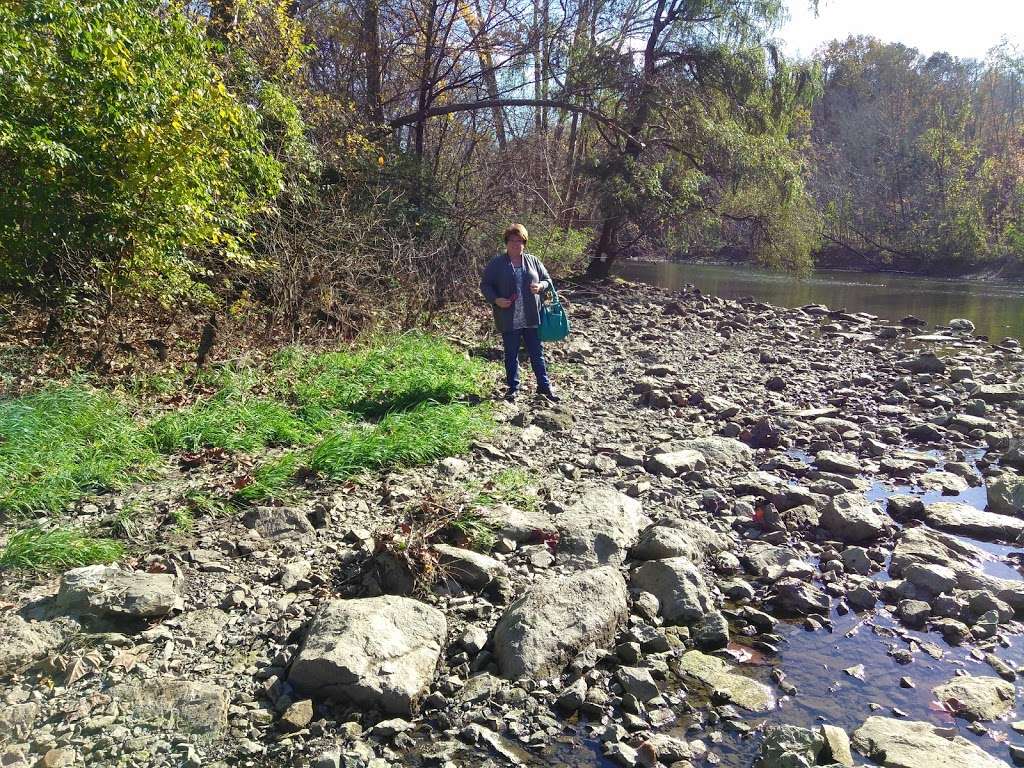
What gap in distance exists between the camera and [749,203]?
20.4 metres

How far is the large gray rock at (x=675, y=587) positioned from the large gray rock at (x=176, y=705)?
92.6 inches

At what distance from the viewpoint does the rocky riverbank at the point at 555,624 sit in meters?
3.15

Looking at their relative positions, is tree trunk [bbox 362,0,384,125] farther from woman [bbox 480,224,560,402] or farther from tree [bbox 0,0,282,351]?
woman [bbox 480,224,560,402]

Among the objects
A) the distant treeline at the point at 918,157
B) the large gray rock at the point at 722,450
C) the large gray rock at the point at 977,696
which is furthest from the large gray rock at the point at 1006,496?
the distant treeline at the point at 918,157

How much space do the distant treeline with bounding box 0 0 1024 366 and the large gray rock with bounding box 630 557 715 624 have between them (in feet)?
18.6

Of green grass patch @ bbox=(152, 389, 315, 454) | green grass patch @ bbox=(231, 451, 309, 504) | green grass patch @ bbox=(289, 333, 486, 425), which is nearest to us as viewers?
green grass patch @ bbox=(231, 451, 309, 504)

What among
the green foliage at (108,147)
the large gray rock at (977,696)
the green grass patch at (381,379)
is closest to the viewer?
the large gray rock at (977,696)

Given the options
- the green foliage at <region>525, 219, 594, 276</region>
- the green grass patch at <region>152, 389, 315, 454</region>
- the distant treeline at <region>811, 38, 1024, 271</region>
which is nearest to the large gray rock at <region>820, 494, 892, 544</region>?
the green grass patch at <region>152, 389, 315, 454</region>

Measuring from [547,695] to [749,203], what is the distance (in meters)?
19.2

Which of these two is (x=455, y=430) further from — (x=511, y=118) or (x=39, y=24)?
(x=511, y=118)

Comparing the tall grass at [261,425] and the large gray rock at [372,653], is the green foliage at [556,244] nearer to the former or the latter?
the tall grass at [261,425]

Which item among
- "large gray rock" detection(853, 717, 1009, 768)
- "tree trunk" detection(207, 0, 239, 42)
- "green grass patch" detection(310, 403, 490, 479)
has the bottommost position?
"large gray rock" detection(853, 717, 1009, 768)

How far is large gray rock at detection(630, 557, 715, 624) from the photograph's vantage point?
4.20 m

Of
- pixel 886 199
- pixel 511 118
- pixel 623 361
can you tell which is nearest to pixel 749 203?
pixel 511 118
